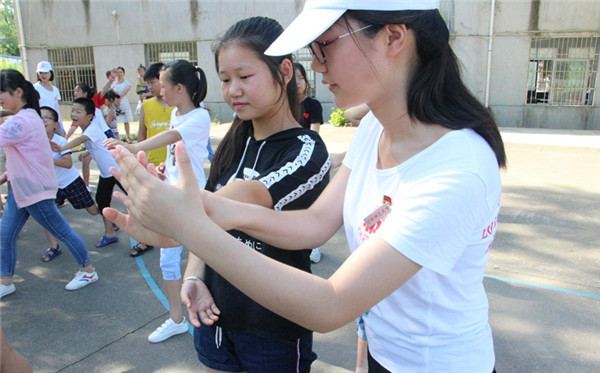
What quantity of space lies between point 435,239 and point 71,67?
21125mm

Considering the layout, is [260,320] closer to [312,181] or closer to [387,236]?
[312,181]

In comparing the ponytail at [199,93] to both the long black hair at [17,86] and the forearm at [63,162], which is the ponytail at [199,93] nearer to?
the long black hair at [17,86]

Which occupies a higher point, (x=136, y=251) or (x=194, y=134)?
(x=194, y=134)

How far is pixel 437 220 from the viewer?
954 mm

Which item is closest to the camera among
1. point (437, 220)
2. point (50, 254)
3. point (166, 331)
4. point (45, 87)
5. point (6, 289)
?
point (437, 220)

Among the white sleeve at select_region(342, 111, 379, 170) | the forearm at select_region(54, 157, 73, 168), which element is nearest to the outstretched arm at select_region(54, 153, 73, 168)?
the forearm at select_region(54, 157, 73, 168)

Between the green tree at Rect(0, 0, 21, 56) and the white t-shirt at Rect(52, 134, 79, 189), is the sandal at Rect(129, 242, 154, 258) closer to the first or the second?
the white t-shirt at Rect(52, 134, 79, 189)

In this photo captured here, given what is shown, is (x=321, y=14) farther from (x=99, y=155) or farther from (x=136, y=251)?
(x=99, y=155)

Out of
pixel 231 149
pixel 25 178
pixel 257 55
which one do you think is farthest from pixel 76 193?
pixel 257 55

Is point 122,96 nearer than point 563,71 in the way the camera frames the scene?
Yes

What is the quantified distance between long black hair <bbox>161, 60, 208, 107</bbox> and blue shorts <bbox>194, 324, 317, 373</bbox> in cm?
216

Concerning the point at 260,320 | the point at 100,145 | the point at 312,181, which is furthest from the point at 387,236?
the point at 100,145

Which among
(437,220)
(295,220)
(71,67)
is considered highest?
(71,67)

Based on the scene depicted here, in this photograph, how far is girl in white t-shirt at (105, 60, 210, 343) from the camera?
319 centimetres
